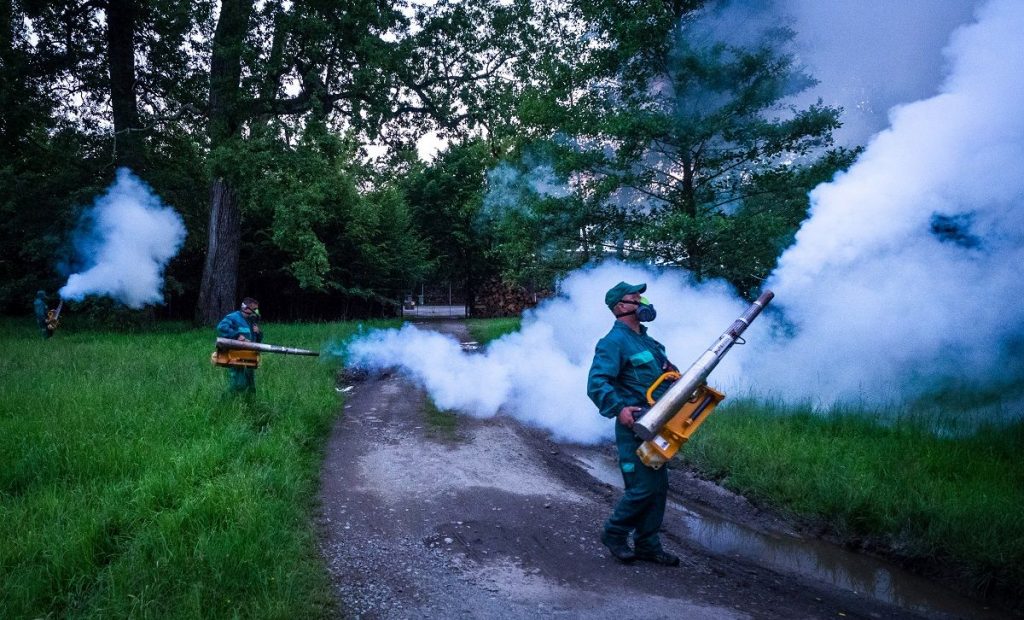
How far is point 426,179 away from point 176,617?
32.8 m

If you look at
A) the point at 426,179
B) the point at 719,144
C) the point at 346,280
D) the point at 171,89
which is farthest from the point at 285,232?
the point at 426,179

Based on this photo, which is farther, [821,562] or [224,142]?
[224,142]

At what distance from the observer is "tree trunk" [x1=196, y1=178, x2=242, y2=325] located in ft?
58.4

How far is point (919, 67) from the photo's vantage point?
7875mm

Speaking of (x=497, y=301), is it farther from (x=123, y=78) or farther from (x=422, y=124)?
(x=123, y=78)

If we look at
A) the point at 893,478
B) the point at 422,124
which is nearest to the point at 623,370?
the point at 893,478

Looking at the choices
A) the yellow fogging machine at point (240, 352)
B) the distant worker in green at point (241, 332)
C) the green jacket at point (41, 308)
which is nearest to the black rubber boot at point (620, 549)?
the yellow fogging machine at point (240, 352)

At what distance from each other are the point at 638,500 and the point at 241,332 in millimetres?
6008

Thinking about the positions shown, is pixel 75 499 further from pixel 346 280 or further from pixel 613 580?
pixel 346 280

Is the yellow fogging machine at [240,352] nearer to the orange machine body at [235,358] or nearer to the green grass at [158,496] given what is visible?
the orange machine body at [235,358]

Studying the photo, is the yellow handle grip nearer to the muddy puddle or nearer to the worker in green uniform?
the worker in green uniform

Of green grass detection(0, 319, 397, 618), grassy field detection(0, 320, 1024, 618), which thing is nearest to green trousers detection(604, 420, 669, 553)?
grassy field detection(0, 320, 1024, 618)

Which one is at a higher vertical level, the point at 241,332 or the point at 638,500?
the point at 241,332

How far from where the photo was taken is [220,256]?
1781 centimetres
